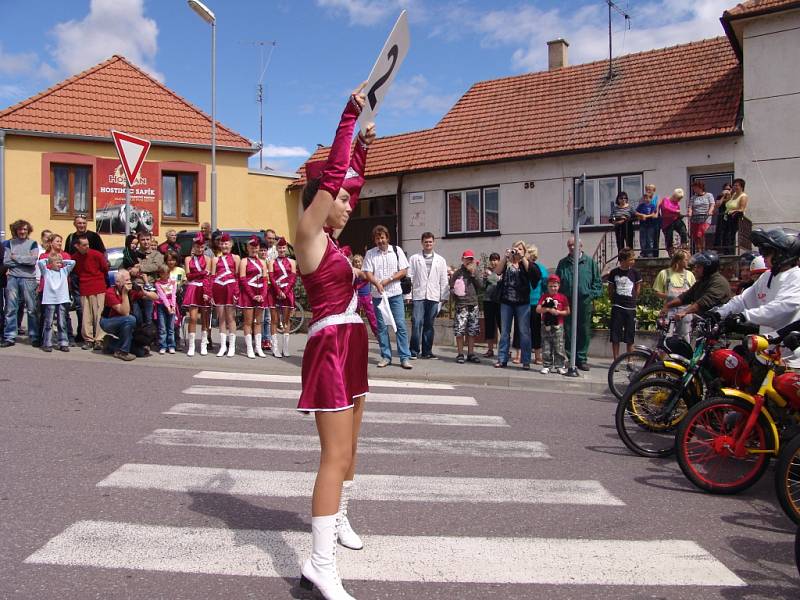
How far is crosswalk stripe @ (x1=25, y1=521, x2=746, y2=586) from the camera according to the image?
3.85 meters

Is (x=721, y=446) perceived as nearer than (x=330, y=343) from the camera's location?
No

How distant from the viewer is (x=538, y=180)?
822 inches

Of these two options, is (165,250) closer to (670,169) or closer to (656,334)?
(656,334)

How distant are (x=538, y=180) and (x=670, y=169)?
371 cm

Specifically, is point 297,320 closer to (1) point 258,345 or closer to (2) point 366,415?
(1) point 258,345

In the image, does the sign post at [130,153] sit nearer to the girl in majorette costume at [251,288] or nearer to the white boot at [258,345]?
the girl in majorette costume at [251,288]

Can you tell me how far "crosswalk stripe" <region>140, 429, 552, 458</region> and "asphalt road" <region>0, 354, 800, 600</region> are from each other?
1.4 inches

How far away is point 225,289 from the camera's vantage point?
11.9 m

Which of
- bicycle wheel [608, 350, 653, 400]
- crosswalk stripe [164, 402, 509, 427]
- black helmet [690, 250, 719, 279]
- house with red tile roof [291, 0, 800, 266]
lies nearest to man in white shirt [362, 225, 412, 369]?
bicycle wheel [608, 350, 653, 400]

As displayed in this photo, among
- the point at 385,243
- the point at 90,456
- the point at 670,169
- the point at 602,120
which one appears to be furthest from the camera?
the point at 602,120

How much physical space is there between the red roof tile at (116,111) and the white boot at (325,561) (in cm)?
2076

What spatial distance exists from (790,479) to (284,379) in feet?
22.8

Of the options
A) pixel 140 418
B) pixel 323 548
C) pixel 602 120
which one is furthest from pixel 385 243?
pixel 602 120

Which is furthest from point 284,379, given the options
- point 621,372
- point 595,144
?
point 595,144
